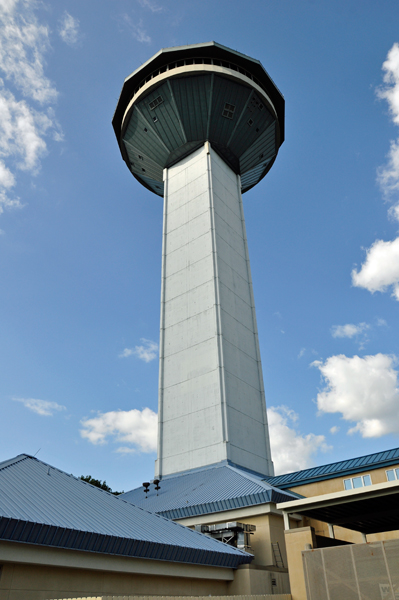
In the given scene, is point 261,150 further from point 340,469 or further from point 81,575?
point 81,575

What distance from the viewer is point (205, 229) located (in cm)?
3978

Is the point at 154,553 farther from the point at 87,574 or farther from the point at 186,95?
the point at 186,95

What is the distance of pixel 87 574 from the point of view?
1352 centimetres

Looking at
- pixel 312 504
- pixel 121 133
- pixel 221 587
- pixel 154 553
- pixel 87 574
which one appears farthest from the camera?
pixel 121 133

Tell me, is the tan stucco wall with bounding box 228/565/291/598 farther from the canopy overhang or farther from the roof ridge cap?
the roof ridge cap

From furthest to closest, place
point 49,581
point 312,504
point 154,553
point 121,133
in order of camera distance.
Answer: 1. point 121,133
2. point 312,504
3. point 154,553
4. point 49,581

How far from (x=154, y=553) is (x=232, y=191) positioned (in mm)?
36609

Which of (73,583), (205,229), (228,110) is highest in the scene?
(228,110)

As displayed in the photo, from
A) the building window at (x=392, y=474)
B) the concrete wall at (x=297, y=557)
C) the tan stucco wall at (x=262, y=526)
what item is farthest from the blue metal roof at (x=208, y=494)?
the concrete wall at (x=297, y=557)

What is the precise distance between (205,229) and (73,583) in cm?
3036

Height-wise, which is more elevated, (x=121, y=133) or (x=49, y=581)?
(x=121, y=133)

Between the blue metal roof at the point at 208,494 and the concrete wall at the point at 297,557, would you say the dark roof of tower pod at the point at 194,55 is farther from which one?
the concrete wall at the point at 297,557

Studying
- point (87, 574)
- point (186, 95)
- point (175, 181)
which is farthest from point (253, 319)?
point (87, 574)

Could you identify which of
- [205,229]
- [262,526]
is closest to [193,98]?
[205,229]
